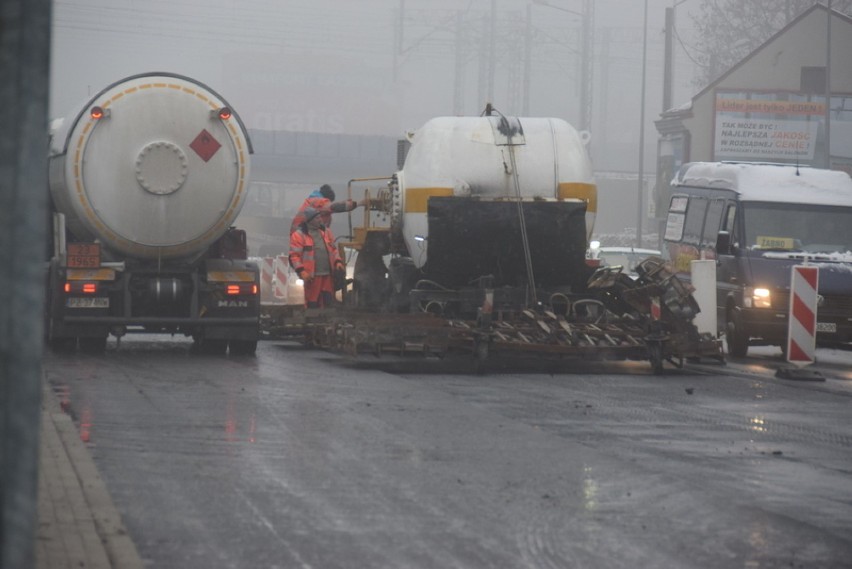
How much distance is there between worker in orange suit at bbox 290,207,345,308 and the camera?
19203mm

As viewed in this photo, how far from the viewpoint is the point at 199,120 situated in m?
16.4

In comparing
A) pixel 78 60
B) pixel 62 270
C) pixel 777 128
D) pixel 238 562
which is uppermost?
pixel 78 60

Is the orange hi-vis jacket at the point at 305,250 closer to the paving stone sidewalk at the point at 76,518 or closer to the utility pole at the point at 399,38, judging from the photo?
→ the paving stone sidewalk at the point at 76,518

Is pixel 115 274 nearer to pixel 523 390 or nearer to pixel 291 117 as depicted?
pixel 523 390

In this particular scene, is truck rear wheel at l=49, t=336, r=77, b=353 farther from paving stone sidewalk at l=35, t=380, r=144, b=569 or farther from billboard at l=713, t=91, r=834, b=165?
billboard at l=713, t=91, r=834, b=165

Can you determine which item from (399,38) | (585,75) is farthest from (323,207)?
(399,38)

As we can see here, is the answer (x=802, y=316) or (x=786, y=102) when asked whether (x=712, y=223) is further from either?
(x=786, y=102)

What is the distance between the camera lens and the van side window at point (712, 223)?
20.6 metres

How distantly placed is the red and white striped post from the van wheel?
2.90 metres

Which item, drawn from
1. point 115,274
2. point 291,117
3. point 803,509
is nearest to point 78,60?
point 291,117

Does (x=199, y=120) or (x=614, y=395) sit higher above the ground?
(x=199, y=120)

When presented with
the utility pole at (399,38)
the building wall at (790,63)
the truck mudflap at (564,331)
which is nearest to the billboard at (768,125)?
the building wall at (790,63)

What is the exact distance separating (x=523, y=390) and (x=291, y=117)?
11978 centimetres

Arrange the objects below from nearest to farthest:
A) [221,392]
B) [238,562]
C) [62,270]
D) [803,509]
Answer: [238,562] → [803,509] → [221,392] → [62,270]
